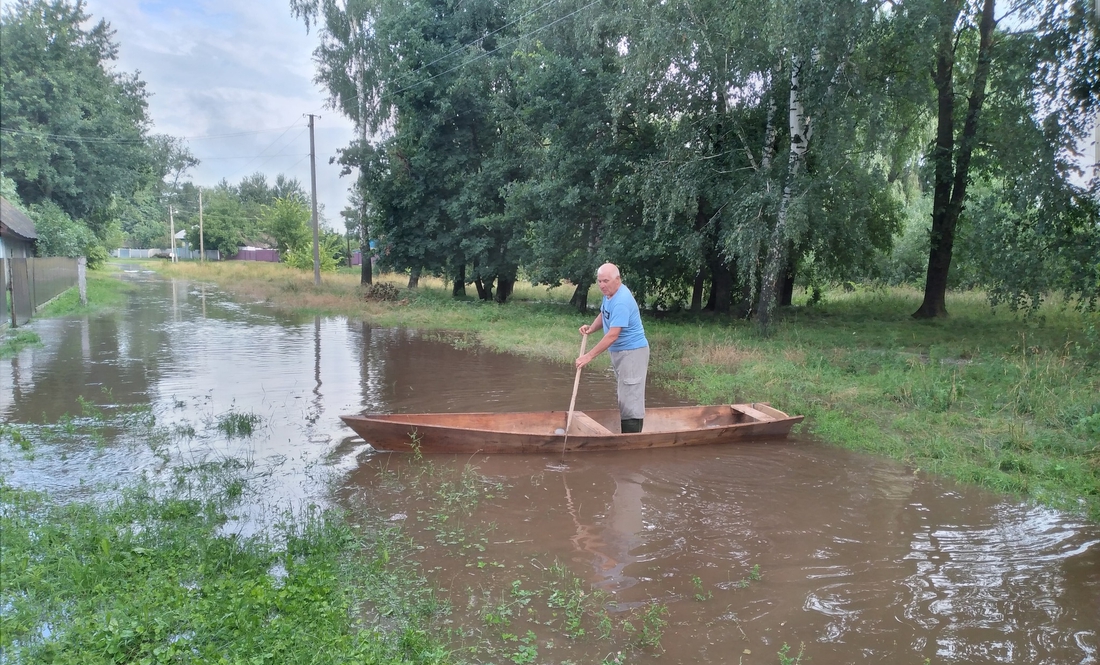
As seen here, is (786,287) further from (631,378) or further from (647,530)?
(647,530)

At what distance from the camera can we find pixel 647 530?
6.24 meters

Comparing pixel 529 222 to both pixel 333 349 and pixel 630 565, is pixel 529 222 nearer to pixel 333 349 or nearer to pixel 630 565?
pixel 333 349

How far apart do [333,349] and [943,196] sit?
54.4 feet

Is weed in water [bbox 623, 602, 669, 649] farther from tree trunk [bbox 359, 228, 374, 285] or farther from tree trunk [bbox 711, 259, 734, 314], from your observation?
tree trunk [bbox 359, 228, 374, 285]

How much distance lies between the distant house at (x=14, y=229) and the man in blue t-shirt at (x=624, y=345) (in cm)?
569

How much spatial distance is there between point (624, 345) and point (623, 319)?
36 cm

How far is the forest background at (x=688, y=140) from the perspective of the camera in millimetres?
7777

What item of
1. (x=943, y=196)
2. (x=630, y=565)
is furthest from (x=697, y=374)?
(x=943, y=196)

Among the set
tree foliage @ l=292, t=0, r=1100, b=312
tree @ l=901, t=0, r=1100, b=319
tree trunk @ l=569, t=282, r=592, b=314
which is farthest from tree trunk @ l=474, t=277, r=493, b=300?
tree @ l=901, t=0, r=1100, b=319

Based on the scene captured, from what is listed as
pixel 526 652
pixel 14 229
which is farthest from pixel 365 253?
pixel 526 652

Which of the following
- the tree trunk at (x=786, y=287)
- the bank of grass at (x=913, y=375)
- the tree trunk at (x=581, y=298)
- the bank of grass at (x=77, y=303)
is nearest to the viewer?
the bank of grass at (x=913, y=375)

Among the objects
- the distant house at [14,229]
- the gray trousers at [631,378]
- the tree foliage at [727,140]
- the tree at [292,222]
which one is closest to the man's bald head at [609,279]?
the gray trousers at [631,378]

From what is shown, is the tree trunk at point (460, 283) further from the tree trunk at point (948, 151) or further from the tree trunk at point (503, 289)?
the tree trunk at point (948, 151)

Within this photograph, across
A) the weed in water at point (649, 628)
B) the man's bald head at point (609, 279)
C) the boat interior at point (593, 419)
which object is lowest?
the weed in water at point (649, 628)
